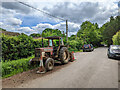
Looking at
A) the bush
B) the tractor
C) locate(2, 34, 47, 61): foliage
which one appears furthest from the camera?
locate(2, 34, 47, 61): foliage

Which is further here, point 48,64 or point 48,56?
point 48,56

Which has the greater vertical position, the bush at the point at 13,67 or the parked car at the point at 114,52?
the parked car at the point at 114,52

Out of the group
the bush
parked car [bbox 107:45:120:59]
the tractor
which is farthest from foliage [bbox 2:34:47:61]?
parked car [bbox 107:45:120:59]

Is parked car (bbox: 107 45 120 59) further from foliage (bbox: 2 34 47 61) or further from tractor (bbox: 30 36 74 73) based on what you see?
foliage (bbox: 2 34 47 61)

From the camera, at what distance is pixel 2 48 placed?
657 centimetres

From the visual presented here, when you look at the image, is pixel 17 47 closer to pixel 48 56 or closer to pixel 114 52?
pixel 48 56

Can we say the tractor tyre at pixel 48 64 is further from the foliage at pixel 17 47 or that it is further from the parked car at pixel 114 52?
the parked car at pixel 114 52

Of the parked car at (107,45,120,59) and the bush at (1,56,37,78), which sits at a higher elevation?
the parked car at (107,45,120,59)

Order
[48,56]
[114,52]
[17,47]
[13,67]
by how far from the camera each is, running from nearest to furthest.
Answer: [13,67], [48,56], [17,47], [114,52]

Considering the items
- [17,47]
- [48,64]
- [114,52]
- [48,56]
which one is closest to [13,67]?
[48,64]

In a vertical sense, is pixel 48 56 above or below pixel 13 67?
above

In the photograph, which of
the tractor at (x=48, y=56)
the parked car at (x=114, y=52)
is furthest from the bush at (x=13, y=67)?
the parked car at (x=114, y=52)

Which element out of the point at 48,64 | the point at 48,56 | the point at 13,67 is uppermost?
the point at 48,56

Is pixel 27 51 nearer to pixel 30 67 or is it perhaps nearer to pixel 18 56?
pixel 18 56
